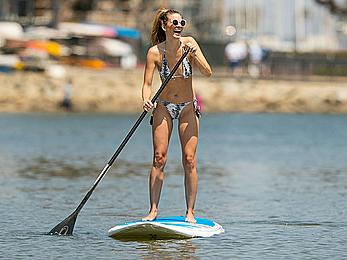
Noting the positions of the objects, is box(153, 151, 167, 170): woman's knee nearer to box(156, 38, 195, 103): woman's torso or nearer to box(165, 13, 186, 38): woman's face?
box(156, 38, 195, 103): woman's torso

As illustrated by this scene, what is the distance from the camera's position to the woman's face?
477 inches

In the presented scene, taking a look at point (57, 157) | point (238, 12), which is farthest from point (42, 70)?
point (238, 12)

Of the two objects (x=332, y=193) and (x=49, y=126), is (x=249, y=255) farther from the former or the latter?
(x=49, y=126)

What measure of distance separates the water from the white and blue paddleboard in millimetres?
103

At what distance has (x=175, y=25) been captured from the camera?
39.9 feet

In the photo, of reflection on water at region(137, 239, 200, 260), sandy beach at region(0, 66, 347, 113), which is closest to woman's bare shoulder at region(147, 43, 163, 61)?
reflection on water at region(137, 239, 200, 260)

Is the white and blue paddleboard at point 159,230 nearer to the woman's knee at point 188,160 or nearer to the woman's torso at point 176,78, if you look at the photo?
the woman's knee at point 188,160

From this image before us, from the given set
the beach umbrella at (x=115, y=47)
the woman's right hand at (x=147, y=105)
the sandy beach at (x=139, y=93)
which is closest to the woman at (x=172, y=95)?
the woman's right hand at (x=147, y=105)

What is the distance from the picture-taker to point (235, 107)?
4975cm

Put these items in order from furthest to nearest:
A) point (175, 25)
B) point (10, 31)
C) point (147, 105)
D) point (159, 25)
Answer: 1. point (10, 31)
2. point (159, 25)
3. point (175, 25)
4. point (147, 105)

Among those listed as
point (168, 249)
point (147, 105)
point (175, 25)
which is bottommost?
point (168, 249)

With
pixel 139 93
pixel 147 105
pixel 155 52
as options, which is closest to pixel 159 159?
pixel 147 105

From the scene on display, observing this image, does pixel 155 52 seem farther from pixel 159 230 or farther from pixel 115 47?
pixel 115 47

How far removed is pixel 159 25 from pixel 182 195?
5234 mm
